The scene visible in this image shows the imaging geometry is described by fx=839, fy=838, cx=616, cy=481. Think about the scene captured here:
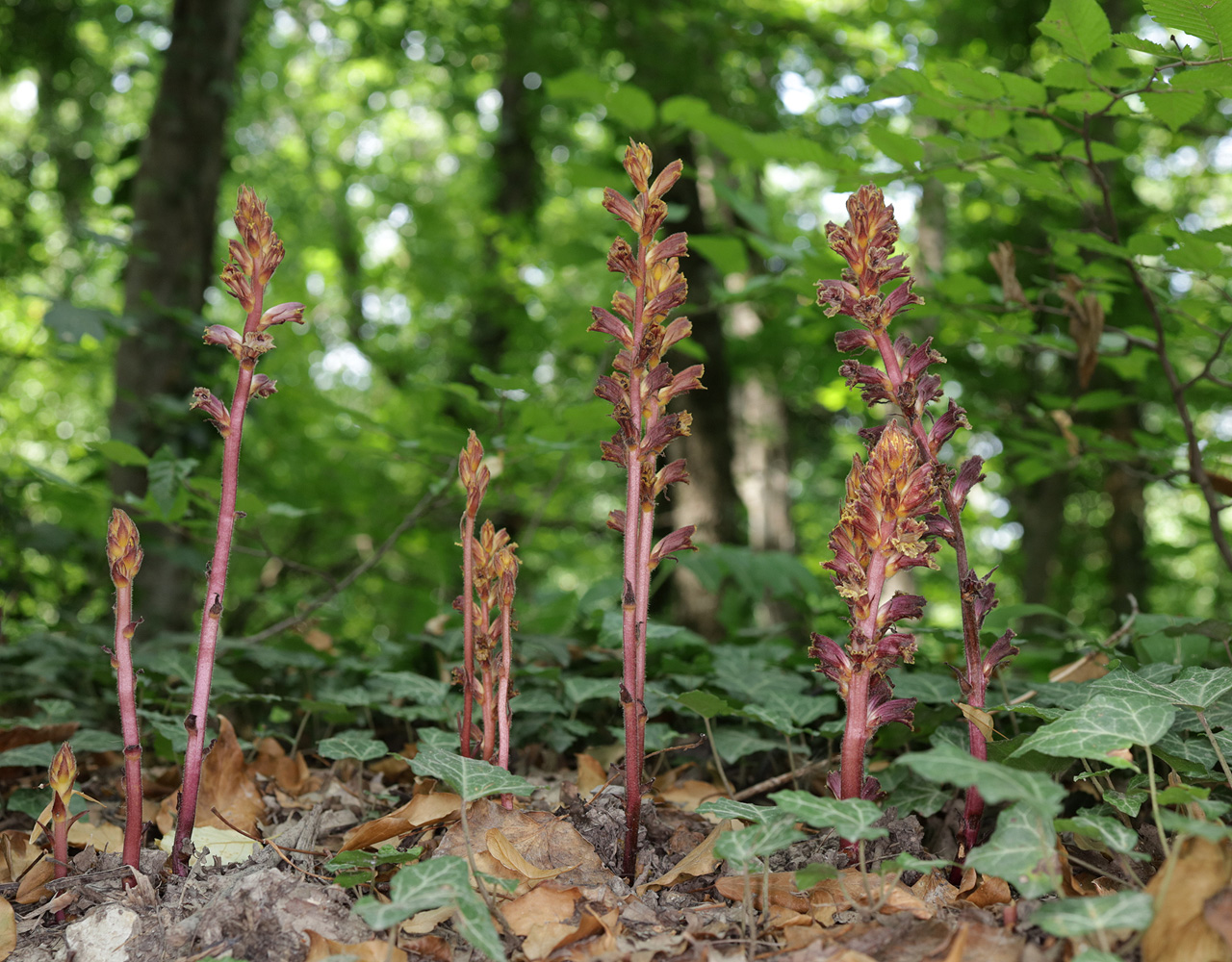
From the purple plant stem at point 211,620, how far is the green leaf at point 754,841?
0.93 metres

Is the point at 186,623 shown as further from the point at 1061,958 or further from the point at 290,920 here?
the point at 1061,958

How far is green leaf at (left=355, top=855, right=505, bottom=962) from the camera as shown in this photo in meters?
1.16

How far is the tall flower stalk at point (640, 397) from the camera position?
1519mm

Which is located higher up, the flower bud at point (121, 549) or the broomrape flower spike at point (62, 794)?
the flower bud at point (121, 549)

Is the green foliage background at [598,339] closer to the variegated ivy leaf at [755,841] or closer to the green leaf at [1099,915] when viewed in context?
the variegated ivy leaf at [755,841]

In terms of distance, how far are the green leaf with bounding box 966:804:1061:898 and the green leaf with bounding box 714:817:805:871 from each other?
0.88 ft

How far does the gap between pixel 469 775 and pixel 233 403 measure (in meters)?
0.79

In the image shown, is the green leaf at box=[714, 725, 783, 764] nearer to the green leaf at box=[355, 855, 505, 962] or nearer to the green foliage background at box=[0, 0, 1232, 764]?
the green foliage background at box=[0, 0, 1232, 764]

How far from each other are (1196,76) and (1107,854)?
168 cm

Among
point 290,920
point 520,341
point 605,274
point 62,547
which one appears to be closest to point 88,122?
point 520,341

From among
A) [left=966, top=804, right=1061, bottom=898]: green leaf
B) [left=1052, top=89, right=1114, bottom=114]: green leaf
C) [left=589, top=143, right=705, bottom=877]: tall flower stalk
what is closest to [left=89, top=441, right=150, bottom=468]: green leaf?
[left=589, top=143, right=705, bottom=877]: tall flower stalk

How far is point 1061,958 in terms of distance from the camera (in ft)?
4.09

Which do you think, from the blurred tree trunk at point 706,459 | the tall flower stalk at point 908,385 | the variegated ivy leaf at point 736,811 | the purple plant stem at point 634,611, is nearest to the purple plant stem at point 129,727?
the purple plant stem at point 634,611

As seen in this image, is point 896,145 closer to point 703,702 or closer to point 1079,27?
point 1079,27
